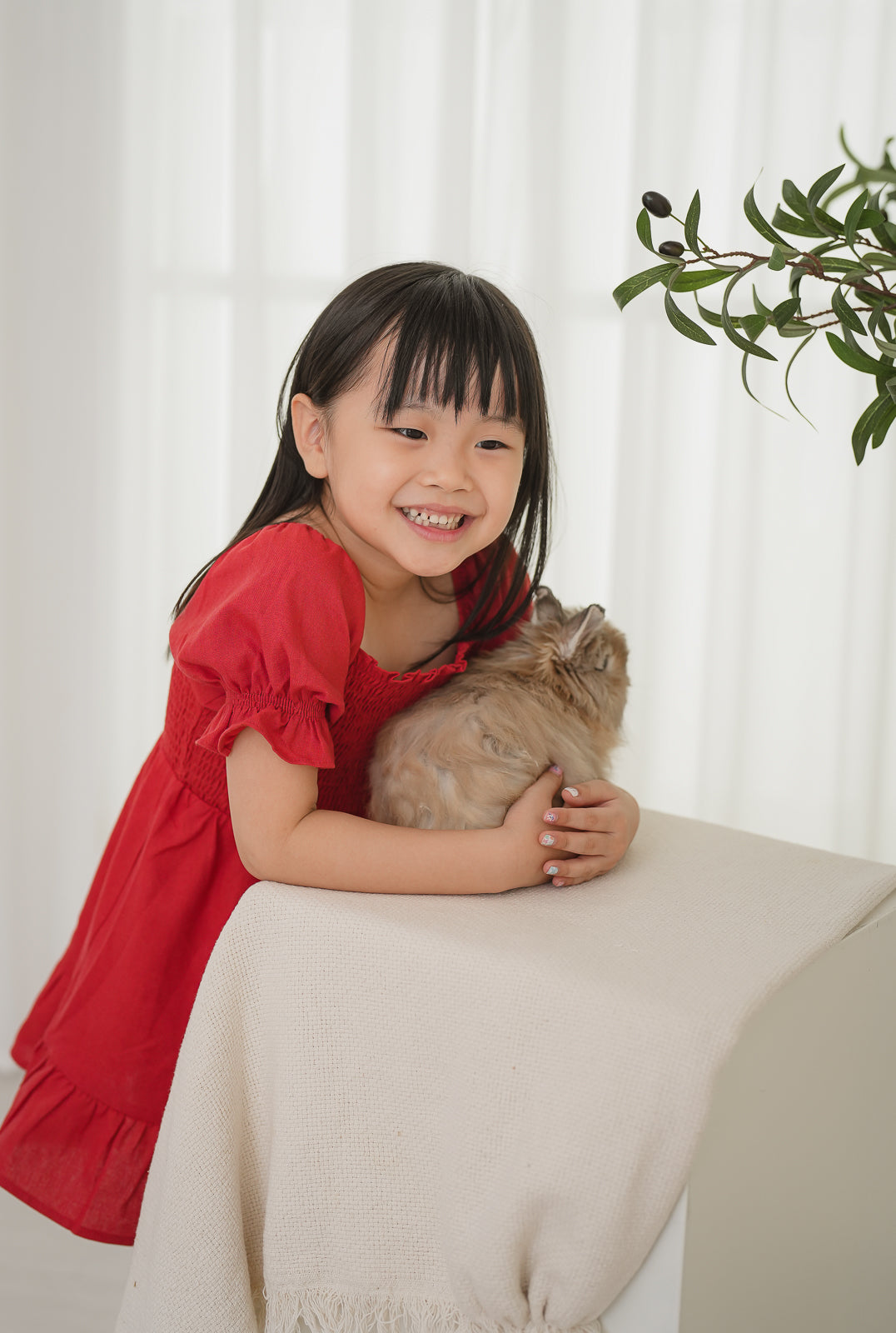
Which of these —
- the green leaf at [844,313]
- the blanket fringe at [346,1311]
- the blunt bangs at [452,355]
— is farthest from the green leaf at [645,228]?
the blanket fringe at [346,1311]

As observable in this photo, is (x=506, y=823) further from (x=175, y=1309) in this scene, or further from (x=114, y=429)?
(x=114, y=429)

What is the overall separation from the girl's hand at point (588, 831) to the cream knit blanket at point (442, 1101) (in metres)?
0.05

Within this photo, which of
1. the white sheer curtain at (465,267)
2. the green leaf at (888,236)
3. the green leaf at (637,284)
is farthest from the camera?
the white sheer curtain at (465,267)

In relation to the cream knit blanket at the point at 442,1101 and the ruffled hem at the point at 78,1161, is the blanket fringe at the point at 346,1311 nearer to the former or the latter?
the cream knit blanket at the point at 442,1101

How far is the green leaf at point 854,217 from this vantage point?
23.3 inches

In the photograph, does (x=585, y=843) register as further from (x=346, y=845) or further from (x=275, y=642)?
(x=275, y=642)

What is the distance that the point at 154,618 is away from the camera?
2037 mm

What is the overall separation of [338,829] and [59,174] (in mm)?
1610

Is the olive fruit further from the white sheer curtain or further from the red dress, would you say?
the white sheer curtain

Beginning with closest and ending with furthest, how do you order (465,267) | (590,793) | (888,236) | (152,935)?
(888,236) < (590,793) < (152,935) < (465,267)

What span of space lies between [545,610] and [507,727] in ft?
0.71

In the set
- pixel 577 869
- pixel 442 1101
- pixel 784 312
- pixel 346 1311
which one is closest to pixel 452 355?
Result: pixel 784 312

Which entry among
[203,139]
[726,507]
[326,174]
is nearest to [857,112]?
[726,507]

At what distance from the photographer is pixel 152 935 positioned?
1.08 metres
